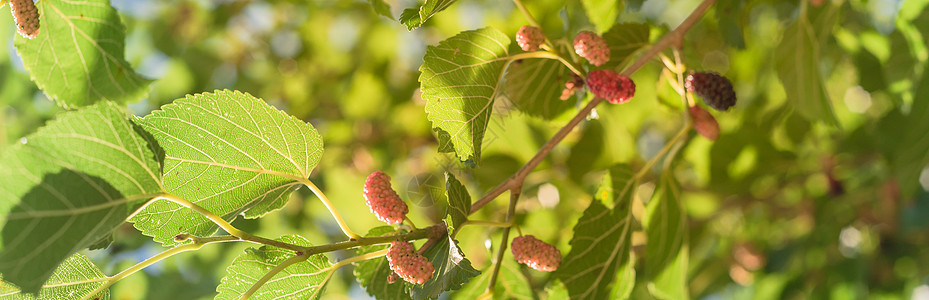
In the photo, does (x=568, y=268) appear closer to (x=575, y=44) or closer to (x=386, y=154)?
(x=575, y=44)

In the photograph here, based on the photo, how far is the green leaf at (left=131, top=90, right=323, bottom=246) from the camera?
50 centimetres

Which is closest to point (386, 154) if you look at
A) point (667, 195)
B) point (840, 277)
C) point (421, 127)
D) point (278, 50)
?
point (421, 127)

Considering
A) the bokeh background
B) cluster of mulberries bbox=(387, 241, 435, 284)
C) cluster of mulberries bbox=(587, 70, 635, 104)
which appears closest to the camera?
cluster of mulberries bbox=(387, 241, 435, 284)

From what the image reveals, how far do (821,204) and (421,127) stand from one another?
2.99 feet

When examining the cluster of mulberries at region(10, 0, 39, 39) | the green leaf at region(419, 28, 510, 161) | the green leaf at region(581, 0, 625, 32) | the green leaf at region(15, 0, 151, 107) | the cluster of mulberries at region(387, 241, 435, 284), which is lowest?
the cluster of mulberries at region(387, 241, 435, 284)

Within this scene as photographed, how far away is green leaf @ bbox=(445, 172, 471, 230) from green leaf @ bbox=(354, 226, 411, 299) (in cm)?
9

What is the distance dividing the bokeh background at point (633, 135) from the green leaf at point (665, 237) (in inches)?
5.9

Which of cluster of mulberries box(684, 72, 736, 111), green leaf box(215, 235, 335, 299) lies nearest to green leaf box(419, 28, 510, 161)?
green leaf box(215, 235, 335, 299)

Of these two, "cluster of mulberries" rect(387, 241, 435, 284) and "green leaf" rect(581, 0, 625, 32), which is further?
"green leaf" rect(581, 0, 625, 32)

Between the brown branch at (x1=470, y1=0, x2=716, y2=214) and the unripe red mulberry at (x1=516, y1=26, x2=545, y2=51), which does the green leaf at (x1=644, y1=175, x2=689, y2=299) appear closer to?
the brown branch at (x1=470, y1=0, x2=716, y2=214)

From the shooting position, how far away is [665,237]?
0.79m

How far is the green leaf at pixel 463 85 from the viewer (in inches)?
21.4

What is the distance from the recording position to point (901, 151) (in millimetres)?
831

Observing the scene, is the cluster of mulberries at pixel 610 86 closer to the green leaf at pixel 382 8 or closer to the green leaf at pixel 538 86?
the green leaf at pixel 538 86
